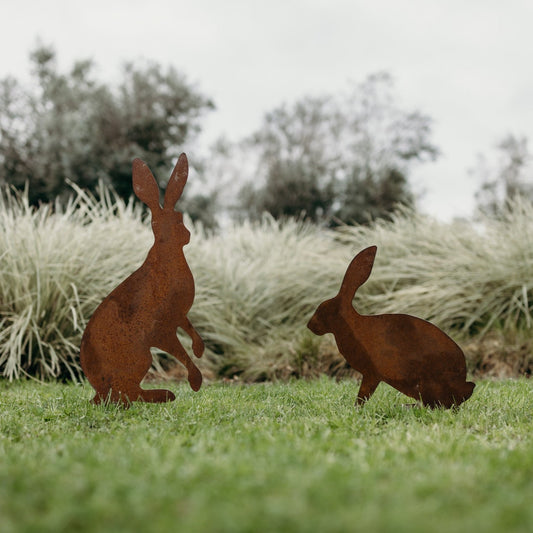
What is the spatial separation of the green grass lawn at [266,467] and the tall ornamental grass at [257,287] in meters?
1.76

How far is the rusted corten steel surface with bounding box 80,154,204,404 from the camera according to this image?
9.79 ft

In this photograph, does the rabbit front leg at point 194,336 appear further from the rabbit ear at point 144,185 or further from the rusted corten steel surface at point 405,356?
the rusted corten steel surface at point 405,356

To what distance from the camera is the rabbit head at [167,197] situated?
9.98 ft

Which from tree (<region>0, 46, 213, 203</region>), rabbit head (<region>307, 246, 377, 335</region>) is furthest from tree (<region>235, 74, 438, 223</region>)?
rabbit head (<region>307, 246, 377, 335</region>)

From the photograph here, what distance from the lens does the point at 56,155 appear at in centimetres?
1332

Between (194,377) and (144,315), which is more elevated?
(144,315)

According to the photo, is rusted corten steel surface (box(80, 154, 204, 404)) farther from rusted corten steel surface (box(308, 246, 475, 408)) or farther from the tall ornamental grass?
the tall ornamental grass

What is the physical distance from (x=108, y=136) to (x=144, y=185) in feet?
36.5

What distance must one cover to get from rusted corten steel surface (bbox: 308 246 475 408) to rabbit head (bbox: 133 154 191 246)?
93 cm

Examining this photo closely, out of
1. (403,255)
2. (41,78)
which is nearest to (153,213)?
(403,255)

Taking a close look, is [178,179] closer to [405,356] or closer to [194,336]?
[194,336]

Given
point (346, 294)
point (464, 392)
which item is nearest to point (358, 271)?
point (346, 294)

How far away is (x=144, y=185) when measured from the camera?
3047 mm

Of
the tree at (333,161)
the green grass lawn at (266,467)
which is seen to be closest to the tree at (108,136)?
the tree at (333,161)
